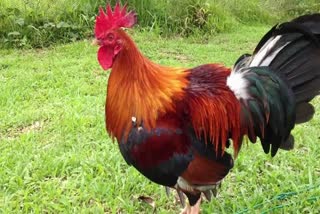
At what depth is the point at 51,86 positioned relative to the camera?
5.44 metres

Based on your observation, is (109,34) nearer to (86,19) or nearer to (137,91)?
(137,91)

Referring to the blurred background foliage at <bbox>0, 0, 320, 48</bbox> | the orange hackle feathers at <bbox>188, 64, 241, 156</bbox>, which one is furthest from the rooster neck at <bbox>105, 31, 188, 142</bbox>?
Answer: the blurred background foliage at <bbox>0, 0, 320, 48</bbox>

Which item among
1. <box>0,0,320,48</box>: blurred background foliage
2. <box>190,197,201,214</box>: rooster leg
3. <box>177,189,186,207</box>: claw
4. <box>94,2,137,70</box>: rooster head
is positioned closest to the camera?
<box>94,2,137,70</box>: rooster head

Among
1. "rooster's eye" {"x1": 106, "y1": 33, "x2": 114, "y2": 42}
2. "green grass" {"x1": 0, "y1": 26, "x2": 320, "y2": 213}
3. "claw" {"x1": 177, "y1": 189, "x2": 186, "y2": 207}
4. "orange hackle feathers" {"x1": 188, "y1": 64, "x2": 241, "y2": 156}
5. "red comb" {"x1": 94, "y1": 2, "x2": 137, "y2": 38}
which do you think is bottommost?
"green grass" {"x1": 0, "y1": 26, "x2": 320, "y2": 213}

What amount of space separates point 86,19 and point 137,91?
5579mm

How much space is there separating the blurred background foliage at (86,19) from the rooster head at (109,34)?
512cm

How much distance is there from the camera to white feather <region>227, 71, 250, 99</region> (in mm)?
2550

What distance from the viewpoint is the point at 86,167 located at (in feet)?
11.6

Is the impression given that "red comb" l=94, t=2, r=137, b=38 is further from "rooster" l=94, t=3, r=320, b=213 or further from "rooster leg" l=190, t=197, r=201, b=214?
"rooster leg" l=190, t=197, r=201, b=214

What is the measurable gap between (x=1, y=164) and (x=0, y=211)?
612 millimetres

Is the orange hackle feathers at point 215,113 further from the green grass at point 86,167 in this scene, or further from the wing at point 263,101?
the green grass at point 86,167

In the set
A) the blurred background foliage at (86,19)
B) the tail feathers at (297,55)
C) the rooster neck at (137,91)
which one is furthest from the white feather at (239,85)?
the blurred background foliage at (86,19)

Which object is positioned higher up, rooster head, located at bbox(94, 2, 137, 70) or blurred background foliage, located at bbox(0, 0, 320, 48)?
rooster head, located at bbox(94, 2, 137, 70)

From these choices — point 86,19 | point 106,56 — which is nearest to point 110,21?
point 106,56
